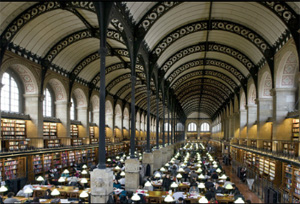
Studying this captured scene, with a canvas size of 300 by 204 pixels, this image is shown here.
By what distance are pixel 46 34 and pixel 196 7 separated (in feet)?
33.3

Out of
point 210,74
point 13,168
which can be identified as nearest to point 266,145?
point 210,74

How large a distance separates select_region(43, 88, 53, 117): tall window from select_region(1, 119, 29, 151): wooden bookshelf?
151 inches

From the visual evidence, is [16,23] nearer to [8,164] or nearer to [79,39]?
[79,39]

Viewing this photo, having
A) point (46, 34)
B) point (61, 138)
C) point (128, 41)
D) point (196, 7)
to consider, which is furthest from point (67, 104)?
point (196, 7)

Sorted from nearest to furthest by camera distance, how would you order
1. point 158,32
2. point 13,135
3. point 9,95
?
point 158,32
point 13,135
point 9,95

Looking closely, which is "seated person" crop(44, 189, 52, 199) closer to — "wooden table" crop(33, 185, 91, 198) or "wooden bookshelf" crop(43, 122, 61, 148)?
"wooden table" crop(33, 185, 91, 198)

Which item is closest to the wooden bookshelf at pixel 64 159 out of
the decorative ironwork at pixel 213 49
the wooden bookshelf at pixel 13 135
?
the wooden bookshelf at pixel 13 135

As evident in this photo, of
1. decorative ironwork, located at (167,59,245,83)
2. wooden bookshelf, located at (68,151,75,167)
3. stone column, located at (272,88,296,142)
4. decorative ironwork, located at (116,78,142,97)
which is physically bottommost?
wooden bookshelf, located at (68,151,75,167)

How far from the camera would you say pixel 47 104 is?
77.5 ft

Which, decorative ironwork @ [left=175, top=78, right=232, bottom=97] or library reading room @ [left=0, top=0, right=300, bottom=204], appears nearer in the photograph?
library reading room @ [left=0, top=0, right=300, bottom=204]

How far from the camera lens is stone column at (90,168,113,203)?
9.11m

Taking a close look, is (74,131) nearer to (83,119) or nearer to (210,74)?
(83,119)

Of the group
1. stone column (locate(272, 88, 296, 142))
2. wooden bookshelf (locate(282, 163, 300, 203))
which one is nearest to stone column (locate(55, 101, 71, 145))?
stone column (locate(272, 88, 296, 142))

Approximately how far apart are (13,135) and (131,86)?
8.97 metres
